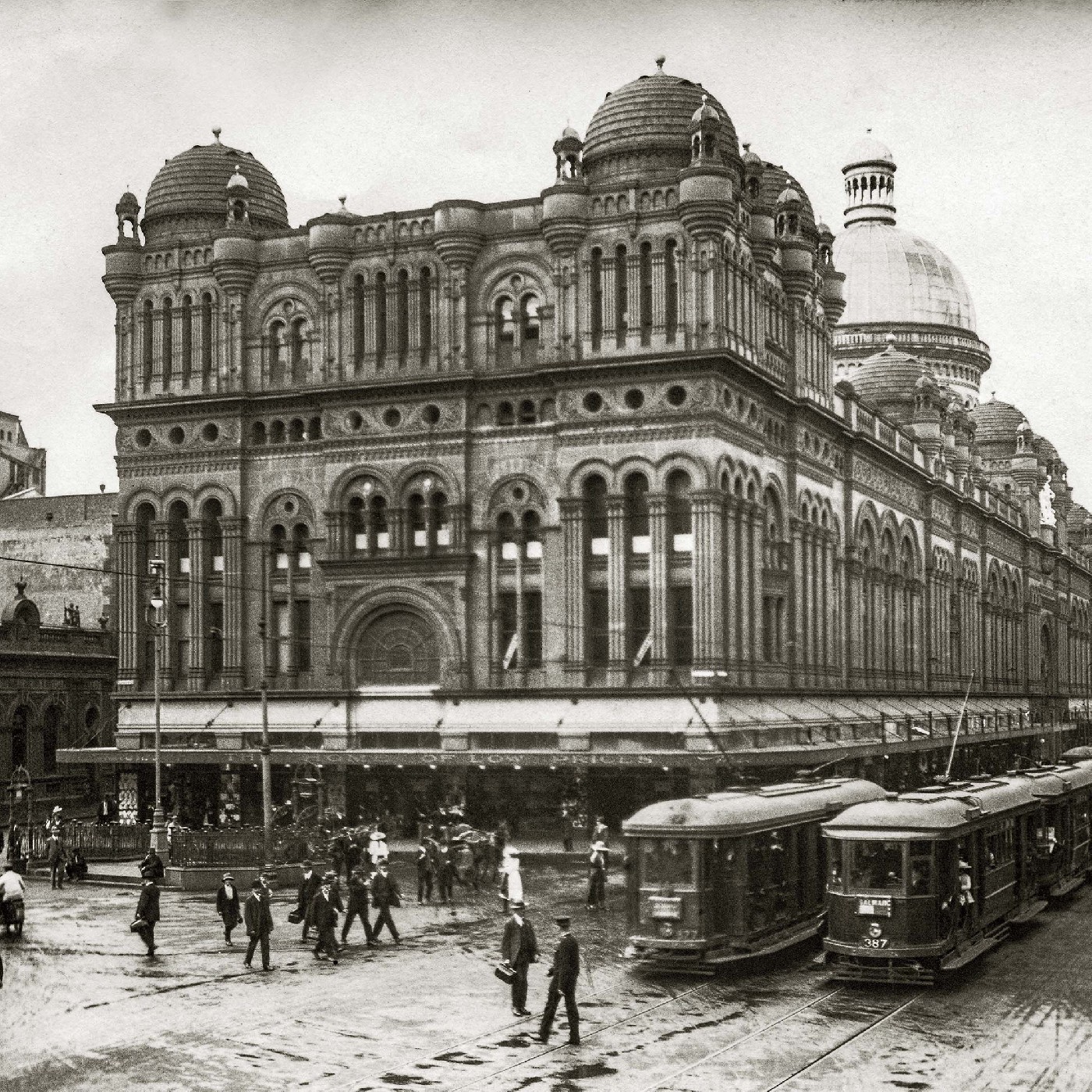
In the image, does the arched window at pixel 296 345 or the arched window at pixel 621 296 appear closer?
the arched window at pixel 621 296

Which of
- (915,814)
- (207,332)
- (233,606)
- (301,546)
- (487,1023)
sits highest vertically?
(207,332)

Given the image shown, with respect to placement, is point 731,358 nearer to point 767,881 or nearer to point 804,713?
point 804,713

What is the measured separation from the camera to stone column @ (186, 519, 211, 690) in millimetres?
57719

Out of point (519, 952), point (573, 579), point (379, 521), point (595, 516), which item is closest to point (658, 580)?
point (573, 579)

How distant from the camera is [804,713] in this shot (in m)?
56.4

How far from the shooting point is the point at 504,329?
5494cm

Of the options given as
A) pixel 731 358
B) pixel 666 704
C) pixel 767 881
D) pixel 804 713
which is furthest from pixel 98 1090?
pixel 804 713

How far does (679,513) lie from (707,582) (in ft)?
7.73

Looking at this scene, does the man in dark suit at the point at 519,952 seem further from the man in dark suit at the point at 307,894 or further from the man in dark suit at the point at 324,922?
the man in dark suit at the point at 307,894

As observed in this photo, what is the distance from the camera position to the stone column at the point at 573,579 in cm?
5188

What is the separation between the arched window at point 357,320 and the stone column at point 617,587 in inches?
416

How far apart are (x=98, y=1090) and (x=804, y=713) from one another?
38.2 metres

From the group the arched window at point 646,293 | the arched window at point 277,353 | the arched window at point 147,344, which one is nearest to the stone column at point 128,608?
the arched window at point 147,344

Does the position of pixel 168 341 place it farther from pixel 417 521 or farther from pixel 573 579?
pixel 573 579
